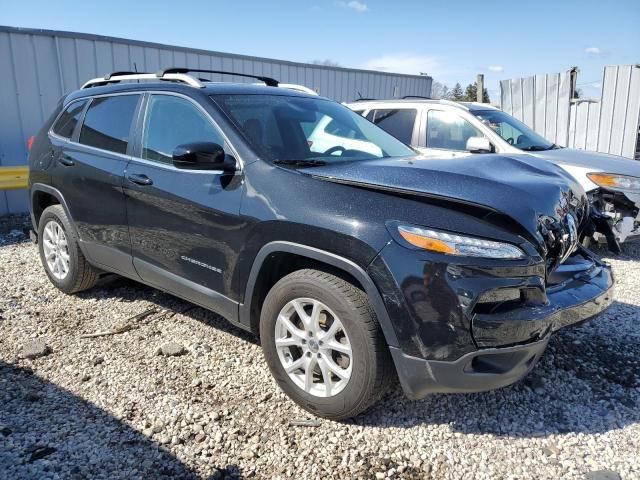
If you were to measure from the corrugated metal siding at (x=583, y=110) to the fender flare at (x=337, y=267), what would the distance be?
8873 millimetres

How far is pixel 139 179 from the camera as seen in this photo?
138 inches

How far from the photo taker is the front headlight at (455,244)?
91.1 inches

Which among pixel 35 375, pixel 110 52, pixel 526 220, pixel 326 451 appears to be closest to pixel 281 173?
pixel 526 220

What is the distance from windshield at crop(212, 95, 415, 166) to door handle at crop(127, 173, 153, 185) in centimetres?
73

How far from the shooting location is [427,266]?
90.4 inches

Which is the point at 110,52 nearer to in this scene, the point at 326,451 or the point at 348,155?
the point at 348,155

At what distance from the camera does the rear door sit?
12.3 feet

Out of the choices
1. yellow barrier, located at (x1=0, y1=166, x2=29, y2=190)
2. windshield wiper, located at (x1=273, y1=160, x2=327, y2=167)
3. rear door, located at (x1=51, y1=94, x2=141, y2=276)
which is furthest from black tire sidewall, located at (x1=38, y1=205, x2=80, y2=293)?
yellow barrier, located at (x1=0, y1=166, x2=29, y2=190)

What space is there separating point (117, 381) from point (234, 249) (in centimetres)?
115

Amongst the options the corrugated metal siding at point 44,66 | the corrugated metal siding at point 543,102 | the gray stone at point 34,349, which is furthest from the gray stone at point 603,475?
the corrugated metal siding at point 543,102

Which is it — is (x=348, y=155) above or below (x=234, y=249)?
above

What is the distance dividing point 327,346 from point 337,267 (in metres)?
0.43

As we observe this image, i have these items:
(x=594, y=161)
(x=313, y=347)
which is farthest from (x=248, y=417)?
(x=594, y=161)

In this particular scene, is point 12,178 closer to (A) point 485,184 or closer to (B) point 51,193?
(B) point 51,193
